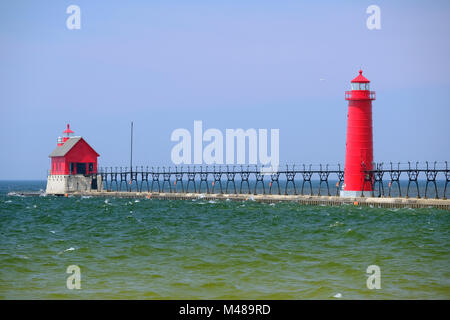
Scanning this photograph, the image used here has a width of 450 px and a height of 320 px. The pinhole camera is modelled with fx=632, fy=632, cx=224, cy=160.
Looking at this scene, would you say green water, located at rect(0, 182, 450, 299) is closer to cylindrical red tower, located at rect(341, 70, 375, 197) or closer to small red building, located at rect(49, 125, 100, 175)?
cylindrical red tower, located at rect(341, 70, 375, 197)

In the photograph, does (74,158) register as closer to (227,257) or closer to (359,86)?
(359,86)

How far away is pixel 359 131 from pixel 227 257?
29.8m

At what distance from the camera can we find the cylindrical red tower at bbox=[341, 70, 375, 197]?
5303 cm

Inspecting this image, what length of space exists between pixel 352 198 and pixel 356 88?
965 centimetres

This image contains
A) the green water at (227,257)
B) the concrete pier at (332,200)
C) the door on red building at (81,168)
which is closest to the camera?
the green water at (227,257)

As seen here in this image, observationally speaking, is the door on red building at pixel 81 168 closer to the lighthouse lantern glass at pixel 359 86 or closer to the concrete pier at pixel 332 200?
the concrete pier at pixel 332 200

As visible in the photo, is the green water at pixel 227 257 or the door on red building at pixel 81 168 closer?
the green water at pixel 227 257

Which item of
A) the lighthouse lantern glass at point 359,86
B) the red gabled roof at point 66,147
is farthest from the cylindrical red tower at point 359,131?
the red gabled roof at point 66,147

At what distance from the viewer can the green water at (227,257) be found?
19594 millimetres

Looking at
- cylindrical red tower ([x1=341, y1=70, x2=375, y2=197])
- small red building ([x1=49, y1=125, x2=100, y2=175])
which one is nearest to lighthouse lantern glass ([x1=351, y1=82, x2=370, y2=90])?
cylindrical red tower ([x1=341, y1=70, x2=375, y2=197])

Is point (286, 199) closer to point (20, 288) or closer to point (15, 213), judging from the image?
point (15, 213)

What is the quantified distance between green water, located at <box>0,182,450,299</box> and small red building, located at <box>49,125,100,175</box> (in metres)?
40.9

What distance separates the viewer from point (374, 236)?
34.1 m

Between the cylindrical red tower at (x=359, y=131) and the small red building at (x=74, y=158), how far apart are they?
43.6m
